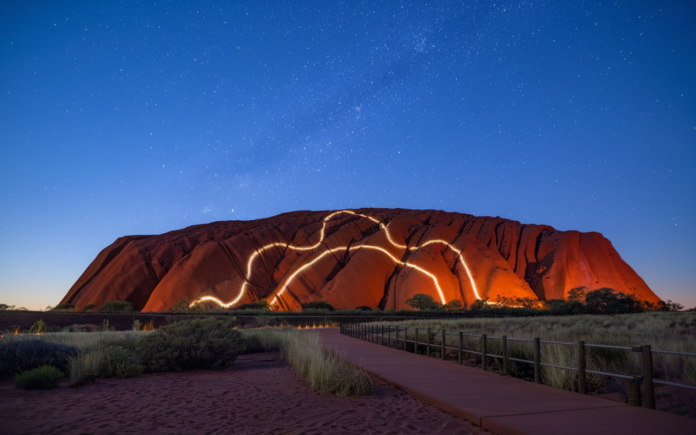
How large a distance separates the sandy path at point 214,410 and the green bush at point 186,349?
5.71ft

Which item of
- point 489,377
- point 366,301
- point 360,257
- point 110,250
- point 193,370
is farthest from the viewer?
point 110,250

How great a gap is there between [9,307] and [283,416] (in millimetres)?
41690

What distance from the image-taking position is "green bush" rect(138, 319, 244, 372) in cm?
1151

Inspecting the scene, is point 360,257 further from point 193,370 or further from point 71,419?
point 71,419

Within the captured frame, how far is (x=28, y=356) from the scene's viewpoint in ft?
34.9

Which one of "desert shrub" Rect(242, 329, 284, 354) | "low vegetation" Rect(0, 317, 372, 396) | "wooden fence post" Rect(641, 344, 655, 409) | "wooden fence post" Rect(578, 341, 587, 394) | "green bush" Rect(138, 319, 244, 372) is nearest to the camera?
"wooden fence post" Rect(641, 344, 655, 409)

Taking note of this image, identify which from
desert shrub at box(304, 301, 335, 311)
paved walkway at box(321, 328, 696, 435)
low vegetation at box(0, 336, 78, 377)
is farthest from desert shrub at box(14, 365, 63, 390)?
desert shrub at box(304, 301, 335, 311)

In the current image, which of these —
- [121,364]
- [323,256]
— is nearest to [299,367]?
[121,364]

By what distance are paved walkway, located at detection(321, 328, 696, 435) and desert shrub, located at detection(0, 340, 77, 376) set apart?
8033 millimetres

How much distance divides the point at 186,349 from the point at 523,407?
9.10 metres

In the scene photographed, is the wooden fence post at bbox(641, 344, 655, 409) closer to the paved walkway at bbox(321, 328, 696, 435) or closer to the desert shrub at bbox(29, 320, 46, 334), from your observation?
the paved walkway at bbox(321, 328, 696, 435)

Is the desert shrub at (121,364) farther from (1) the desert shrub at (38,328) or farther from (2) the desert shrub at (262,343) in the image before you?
(1) the desert shrub at (38,328)

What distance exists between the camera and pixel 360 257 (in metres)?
61.8

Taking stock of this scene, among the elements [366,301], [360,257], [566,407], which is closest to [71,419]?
[566,407]
